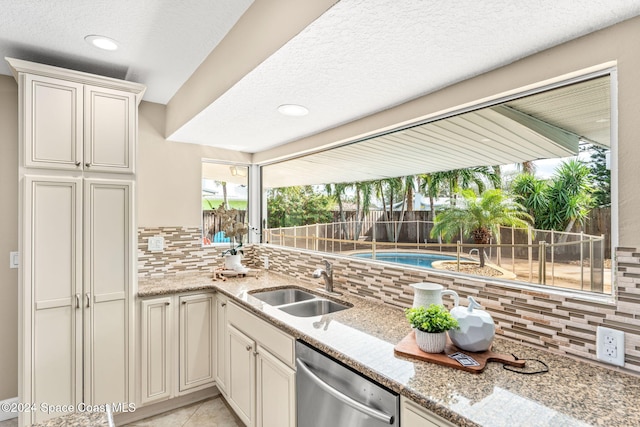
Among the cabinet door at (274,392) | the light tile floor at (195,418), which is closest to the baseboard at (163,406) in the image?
the light tile floor at (195,418)

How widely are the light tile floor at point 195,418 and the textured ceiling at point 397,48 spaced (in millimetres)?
2212

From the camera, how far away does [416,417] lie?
107cm

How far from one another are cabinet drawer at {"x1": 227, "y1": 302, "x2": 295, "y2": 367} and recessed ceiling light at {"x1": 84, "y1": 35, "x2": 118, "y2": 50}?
5.88 feet

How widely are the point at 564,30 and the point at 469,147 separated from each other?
0.67m

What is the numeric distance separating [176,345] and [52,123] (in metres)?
1.72

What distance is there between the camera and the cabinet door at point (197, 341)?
2.50 m

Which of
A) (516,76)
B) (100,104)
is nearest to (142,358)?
(100,104)

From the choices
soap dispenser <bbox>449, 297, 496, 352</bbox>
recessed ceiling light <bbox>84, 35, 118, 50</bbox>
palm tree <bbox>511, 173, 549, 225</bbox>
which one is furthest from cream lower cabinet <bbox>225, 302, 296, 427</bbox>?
recessed ceiling light <bbox>84, 35, 118, 50</bbox>

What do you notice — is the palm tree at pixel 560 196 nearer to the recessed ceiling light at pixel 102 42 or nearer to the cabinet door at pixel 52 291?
the recessed ceiling light at pixel 102 42

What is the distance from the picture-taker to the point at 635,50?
3.73ft

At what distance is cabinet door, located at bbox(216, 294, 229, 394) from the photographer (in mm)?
2434

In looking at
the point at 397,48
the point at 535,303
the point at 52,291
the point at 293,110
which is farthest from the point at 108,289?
the point at 535,303

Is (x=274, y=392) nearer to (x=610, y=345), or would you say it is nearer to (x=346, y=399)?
(x=346, y=399)

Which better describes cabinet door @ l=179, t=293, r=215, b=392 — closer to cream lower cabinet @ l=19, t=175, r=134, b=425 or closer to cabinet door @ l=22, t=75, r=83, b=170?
cream lower cabinet @ l=19, t=175, r=134, b=425
